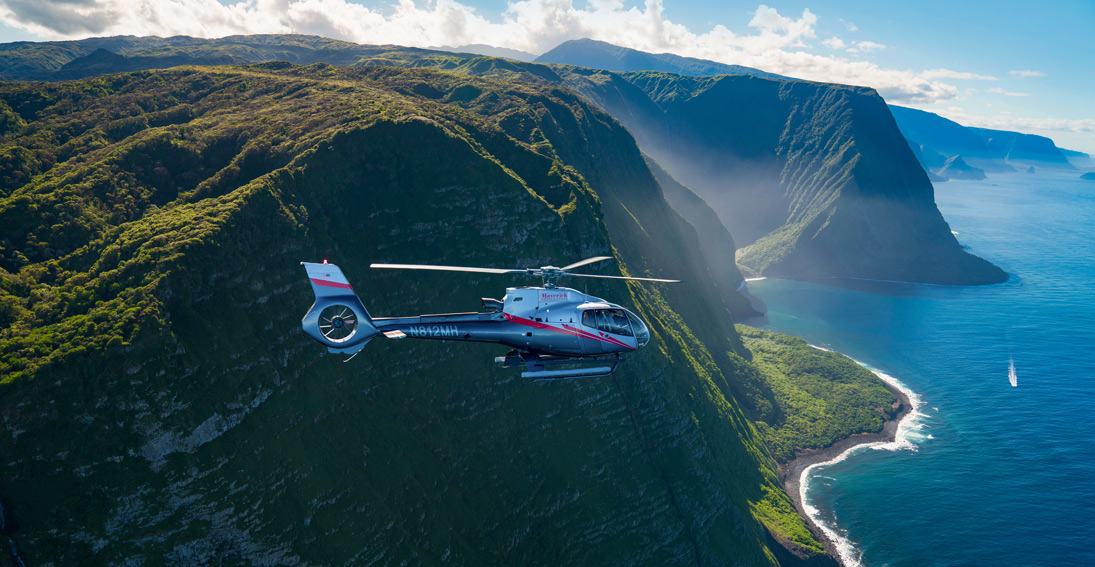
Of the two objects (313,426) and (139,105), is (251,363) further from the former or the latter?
(139,105)

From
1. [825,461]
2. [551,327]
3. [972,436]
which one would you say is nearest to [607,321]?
[551,327]

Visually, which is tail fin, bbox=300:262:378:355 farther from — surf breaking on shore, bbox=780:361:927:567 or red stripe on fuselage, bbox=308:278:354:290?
surf breaking on shore, bbox=780:361:927:567

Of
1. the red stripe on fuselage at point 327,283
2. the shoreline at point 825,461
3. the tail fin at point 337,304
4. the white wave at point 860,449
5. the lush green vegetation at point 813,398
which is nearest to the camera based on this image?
the tail fin at point 337,304

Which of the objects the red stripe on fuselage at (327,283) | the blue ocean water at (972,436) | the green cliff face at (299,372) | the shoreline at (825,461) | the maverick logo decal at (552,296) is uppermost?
the maverick logo decal at (552,296)

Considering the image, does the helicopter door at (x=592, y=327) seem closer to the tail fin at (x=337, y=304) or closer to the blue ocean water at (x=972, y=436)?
the tail fin at (x=337, y=304)

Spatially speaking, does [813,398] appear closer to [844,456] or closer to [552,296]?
[844,456]

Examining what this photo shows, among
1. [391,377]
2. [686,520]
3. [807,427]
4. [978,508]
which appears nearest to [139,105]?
[391,377]

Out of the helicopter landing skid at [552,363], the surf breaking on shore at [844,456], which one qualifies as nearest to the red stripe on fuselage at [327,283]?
the helicopter landing skid at [552,363]
